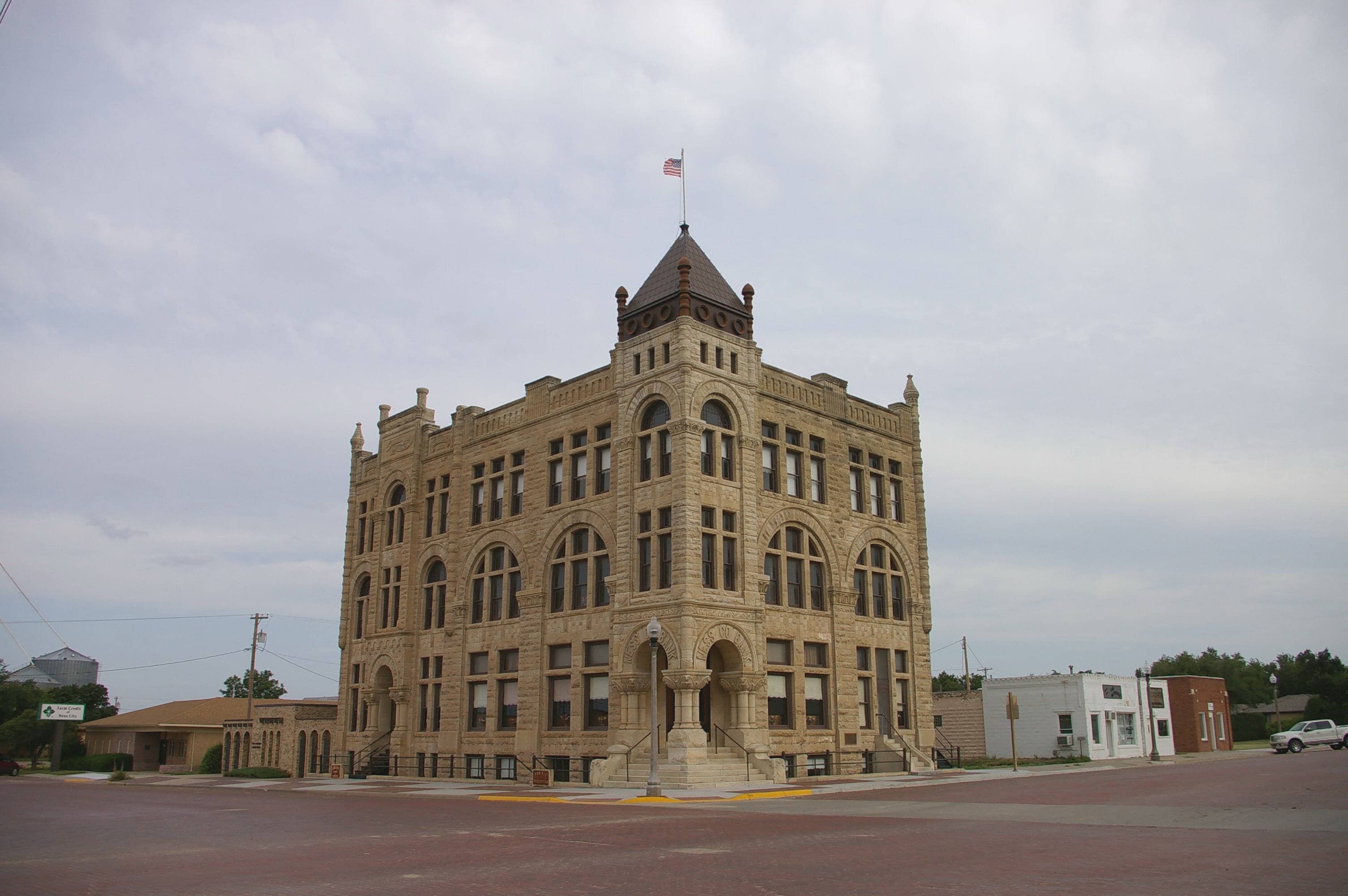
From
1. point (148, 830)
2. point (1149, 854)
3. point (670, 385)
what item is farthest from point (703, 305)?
point (1149, 854)

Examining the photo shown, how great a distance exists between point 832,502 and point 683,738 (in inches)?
523

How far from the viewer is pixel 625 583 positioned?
3622 cm

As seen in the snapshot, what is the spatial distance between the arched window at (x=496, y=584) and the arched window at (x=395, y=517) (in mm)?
6677

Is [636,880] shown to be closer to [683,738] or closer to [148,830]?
[148,830]

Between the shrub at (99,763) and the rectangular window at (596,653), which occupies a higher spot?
the rectangular window at (596,653)

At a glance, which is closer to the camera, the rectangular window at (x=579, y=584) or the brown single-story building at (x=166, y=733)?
the rectangular window at (x=579, y=584)

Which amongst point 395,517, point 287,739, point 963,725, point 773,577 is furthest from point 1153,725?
point 287,739

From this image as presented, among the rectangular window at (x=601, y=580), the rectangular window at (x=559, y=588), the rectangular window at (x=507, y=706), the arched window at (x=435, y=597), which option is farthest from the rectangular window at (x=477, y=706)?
the rectangular window at (x=601, y=580)

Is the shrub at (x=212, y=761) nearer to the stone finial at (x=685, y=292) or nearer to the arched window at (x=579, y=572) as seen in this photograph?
the arched window at (x=579, y=572)

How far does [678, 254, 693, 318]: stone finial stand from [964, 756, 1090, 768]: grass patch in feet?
80.1

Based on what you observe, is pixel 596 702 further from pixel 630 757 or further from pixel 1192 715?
pixel 1192 715

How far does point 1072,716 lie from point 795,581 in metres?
21.1

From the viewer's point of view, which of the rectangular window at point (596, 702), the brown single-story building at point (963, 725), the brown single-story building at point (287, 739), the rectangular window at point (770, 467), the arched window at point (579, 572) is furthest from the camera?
the brown single-story building at point (963, 725)

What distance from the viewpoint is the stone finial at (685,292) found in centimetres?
3622
